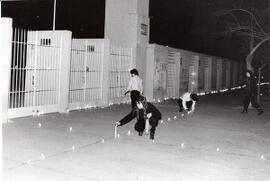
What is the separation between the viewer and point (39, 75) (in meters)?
13.3

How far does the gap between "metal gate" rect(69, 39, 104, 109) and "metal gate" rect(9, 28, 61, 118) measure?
1.21 meters

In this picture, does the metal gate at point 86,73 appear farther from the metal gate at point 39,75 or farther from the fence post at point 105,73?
the metal gate at point 39,75

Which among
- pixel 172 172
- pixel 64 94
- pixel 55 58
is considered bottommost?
pixel 172 172

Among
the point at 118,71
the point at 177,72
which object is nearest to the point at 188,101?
the point at 118,71

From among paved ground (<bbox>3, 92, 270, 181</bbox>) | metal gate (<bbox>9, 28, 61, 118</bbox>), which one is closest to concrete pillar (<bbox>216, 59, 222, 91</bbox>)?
paved ground (<bbox>3, 92, 270, 181</bbox>)

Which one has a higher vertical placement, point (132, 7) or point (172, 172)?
point (132, 7)

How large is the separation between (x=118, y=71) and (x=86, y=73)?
2.56 m

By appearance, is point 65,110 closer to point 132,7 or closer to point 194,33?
point 132,7

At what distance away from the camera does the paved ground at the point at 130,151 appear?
6.46m

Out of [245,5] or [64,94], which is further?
[245,5]

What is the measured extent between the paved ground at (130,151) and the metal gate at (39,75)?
28.0 inches

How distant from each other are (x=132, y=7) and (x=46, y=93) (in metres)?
7.51

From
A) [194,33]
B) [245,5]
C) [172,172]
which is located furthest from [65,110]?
[194,33]

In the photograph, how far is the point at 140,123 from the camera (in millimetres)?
9734
